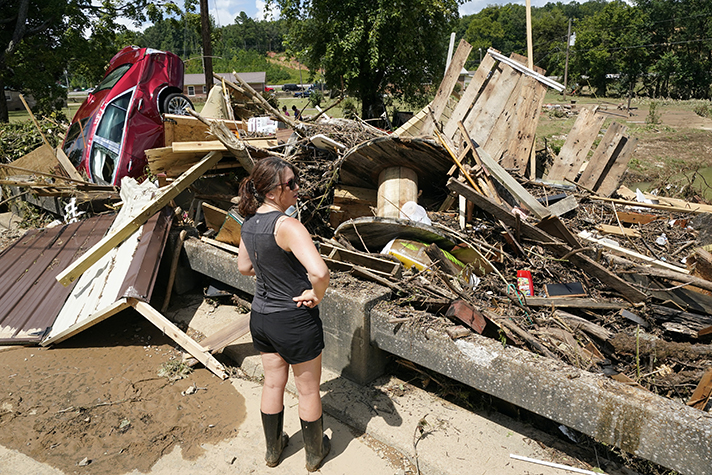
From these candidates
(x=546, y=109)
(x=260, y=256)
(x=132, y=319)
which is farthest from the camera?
(x=546, y=109)

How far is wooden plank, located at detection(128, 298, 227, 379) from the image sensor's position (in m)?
3.73

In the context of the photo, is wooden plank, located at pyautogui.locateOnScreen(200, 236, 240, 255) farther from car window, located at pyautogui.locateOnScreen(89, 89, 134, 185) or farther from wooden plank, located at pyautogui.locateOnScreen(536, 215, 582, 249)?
car window, located at pyautogui.locateOnScreen(89, 89, 134, 185)

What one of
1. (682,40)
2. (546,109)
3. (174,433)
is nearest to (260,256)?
(174,433)

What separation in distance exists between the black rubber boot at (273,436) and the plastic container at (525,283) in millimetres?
2189

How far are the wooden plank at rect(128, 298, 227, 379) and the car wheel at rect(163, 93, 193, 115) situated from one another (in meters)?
5.06

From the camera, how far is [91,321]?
3.88m

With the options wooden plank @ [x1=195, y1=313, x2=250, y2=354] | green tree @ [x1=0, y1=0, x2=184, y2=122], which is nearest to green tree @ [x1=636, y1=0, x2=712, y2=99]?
green tree @ [x1=0, y1=0, x2=184, y2=122]

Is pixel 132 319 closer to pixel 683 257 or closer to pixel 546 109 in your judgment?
pixel 683 257

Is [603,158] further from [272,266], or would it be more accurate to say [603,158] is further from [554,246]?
[272,266]

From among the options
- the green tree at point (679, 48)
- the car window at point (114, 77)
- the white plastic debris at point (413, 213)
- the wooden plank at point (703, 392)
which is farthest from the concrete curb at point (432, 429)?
the green tree at point (679, 48)

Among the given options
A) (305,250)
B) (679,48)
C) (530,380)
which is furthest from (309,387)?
(679,48)

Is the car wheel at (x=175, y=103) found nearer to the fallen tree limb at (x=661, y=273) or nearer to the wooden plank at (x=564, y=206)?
the wooden plank at (x=564, y=206)

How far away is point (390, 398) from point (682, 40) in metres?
59.5

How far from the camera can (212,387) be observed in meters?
3.64
